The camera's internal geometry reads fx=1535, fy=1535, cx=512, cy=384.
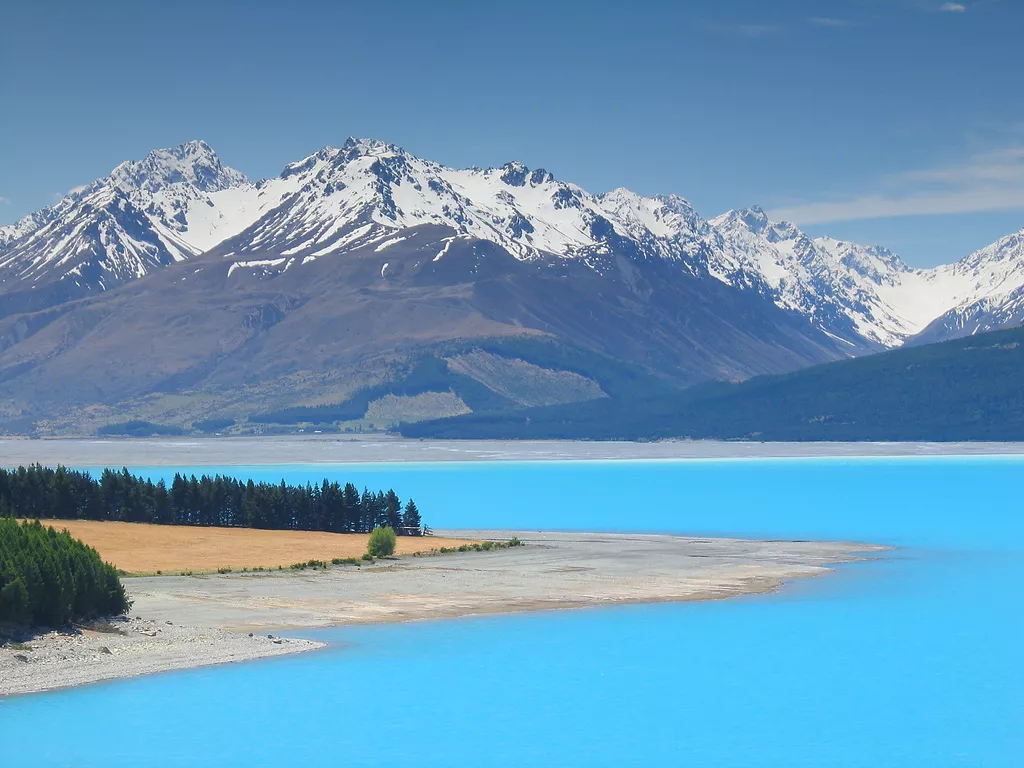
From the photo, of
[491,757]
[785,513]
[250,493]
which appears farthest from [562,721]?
[785,513]

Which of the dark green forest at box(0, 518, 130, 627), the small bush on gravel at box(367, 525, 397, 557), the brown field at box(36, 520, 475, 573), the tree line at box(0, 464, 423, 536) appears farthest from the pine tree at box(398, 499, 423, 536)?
the dark green forest at box(0, 518, 130, 627)

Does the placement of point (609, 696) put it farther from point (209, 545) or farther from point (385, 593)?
point (209, 545)

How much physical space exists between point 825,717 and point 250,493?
79198 millimetres

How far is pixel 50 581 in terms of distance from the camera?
64.6 m

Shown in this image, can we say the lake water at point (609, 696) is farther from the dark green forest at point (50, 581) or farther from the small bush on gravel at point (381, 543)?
the small bush on gravel at point (381, 543)

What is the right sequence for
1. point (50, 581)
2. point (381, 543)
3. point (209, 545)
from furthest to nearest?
point (209, 545), point (381, 543), point (50, 581)

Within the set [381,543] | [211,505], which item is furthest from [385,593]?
[211,505]

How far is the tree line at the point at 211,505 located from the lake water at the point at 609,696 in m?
50.3

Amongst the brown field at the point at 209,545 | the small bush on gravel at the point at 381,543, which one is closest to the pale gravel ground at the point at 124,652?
the brown field at the point at 209,545

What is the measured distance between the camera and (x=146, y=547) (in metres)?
108

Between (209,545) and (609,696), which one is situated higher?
(209,545)

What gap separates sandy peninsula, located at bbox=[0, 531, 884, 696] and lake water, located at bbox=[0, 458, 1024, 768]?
2513mm

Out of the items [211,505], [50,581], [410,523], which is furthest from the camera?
[211,505]

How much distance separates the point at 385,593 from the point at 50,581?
2461cm
